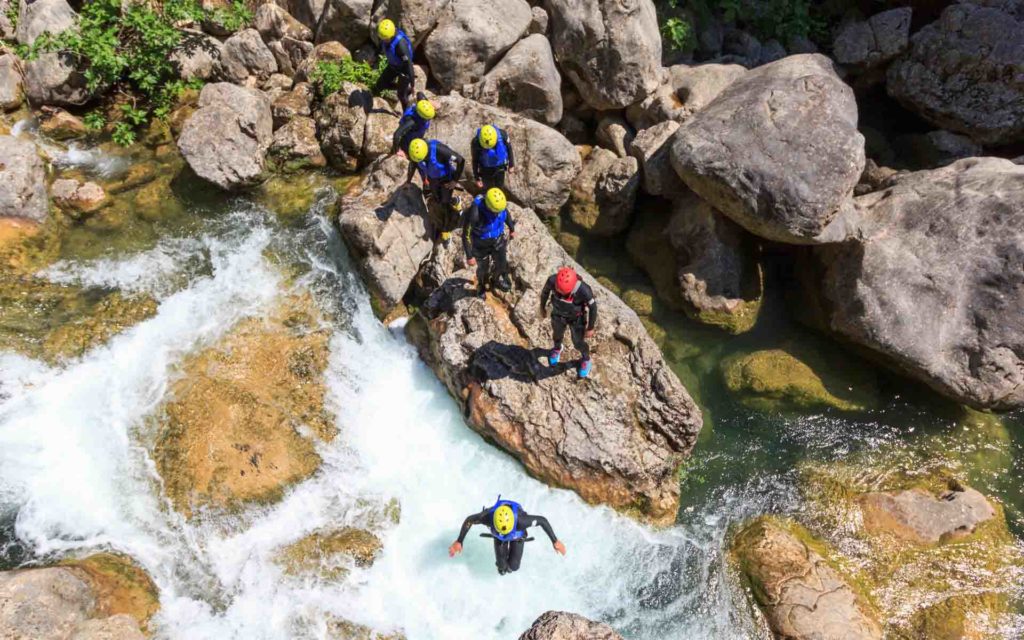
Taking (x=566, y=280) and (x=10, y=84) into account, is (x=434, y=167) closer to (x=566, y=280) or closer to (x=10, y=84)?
(x=566, y=280)

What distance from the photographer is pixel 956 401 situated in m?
12.6

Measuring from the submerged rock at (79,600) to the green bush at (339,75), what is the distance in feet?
36.3

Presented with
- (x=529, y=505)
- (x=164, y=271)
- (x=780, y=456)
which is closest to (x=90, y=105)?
(x=164, y=271)

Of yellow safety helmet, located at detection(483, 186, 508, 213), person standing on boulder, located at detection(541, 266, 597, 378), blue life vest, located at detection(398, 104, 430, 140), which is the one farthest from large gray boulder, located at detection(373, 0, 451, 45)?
person standing on boulder, located at detection(541, 266, 597, 378)

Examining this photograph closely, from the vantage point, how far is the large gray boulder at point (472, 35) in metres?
14.3

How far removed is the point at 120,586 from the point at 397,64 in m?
11.6

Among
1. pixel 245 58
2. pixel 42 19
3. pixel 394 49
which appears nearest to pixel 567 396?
pixel 394 49

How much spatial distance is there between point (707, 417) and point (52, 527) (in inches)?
498

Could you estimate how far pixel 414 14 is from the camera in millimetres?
14047

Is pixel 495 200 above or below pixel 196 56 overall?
above

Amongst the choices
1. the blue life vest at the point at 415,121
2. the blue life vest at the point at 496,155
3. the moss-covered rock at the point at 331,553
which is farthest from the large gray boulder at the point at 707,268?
the moss-covered rock at the point at 331,553

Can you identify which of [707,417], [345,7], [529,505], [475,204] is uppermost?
[345,7]

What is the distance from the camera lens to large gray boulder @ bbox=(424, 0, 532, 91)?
1427 cm

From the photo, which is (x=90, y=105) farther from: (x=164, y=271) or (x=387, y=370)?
(x=387, y=370)
